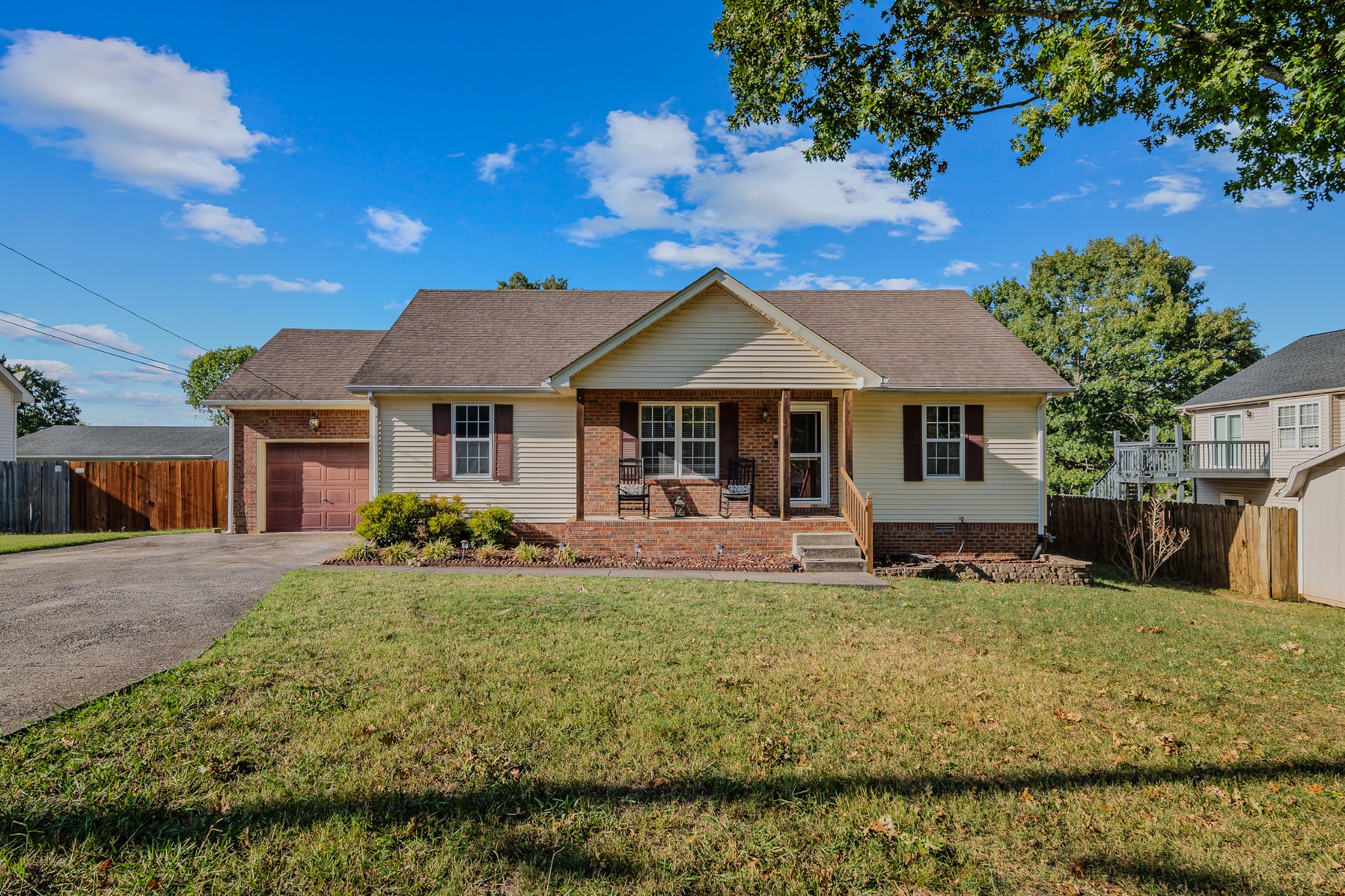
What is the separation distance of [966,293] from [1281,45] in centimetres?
957

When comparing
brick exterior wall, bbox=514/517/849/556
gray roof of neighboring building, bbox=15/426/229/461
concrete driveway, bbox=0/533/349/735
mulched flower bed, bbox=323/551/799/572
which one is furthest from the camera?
gray roof of neighboring building, bbox=15/426/229/461

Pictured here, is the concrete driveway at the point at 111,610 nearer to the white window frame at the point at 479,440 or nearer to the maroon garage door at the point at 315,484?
the maroon garage door at the point at 315,484

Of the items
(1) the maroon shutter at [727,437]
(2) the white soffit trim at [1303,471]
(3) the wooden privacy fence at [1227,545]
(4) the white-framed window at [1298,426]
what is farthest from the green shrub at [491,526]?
(4) the white-framed window at [1298,426]

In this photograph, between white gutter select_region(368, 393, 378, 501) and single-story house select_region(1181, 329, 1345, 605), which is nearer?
white gutter select_region(368, 393, 378, 501)

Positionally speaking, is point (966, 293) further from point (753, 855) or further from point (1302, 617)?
point (753, 855)

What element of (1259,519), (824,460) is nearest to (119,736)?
(824,460)

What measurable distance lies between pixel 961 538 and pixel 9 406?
2937 cm

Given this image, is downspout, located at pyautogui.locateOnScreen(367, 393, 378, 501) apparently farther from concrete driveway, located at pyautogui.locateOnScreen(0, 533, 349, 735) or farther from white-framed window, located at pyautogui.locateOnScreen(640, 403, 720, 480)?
white-framed window, located at pyautogui.locateOnScreen(640, 403, 720, 480)

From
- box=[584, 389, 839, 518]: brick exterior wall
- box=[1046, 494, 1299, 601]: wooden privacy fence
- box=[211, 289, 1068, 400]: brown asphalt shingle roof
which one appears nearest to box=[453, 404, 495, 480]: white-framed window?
box=[211, 289, 1068, 400]: brown asphalt shingle roof

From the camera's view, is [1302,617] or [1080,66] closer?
[1080,66]

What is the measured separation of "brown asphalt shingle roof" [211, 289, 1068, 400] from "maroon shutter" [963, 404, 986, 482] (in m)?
0.66

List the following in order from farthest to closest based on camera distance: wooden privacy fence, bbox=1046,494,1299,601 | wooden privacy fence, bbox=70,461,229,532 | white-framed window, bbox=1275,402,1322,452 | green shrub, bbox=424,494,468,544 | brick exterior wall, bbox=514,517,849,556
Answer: white-framed window, bbox=1275,402,1322,452, wooden privacy fence, bbox=70,461,229,532, green shrub, bbox=424,494,468,544, brick exterior wall, bbox=514,517,849,556, wooden privacy fence, bbox=1046,494,1299,601

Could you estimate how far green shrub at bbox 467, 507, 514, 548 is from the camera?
40.4 feet

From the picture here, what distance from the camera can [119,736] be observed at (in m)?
4.02
